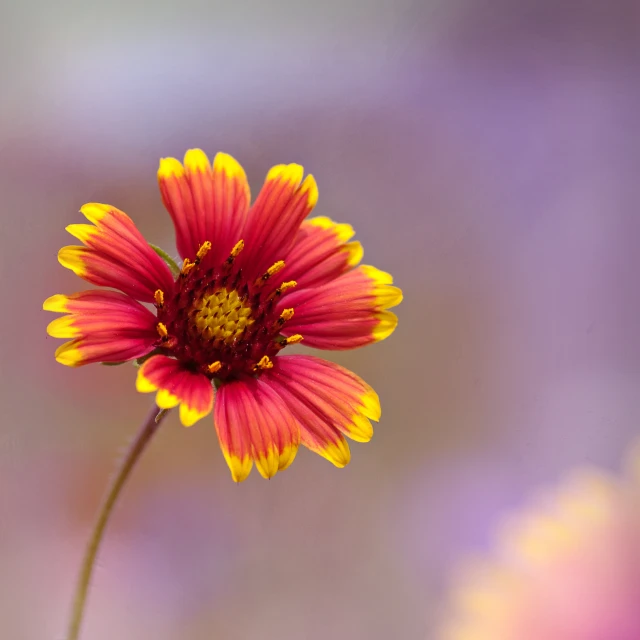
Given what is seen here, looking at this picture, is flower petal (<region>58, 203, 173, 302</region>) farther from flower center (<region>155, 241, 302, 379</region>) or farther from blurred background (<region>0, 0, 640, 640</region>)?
blurred background (<region>0, 0, 640, 640</region>)

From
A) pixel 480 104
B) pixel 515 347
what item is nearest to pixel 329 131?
pixel 480 104

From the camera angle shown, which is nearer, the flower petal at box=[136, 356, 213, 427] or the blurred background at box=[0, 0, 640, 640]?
the flower petal at box=[136, 356, 213, 427]

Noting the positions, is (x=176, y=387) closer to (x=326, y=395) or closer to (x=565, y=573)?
(x=326, y=395)

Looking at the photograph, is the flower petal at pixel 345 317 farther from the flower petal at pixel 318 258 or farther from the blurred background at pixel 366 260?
the blurred background at pixel 366 260

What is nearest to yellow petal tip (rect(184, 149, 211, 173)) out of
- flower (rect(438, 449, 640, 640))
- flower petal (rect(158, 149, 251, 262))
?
flower petal (rect(158, 149, 251, 262))

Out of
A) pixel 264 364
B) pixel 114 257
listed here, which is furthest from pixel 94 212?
pixel 264 364
